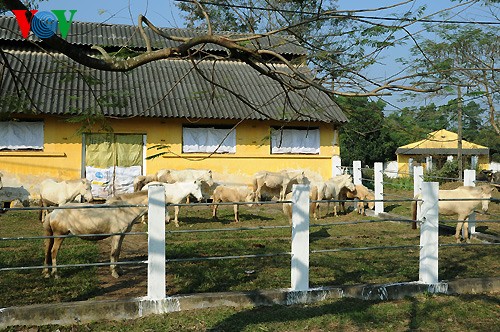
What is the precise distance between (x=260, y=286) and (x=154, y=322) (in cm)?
187

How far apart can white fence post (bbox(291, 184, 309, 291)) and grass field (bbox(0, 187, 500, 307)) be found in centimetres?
23

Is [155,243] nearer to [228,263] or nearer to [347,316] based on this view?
[347,316]

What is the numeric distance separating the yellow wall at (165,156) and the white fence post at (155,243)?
11.2 metres

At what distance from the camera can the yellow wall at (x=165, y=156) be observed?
1833 centimetres

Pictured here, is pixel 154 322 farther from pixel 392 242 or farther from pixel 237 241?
pixel 392 242

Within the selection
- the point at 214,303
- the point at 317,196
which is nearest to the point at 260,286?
the point at 214,303

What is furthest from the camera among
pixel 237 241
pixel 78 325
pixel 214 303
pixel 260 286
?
pixel 237 241

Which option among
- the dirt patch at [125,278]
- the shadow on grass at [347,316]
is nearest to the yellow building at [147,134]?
the dirt patch at [125,278]

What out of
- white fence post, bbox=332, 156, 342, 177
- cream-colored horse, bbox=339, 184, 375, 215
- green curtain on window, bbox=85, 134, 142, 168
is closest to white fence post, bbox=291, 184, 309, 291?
cream-colored horse, bbox=339, 184, 375, 215

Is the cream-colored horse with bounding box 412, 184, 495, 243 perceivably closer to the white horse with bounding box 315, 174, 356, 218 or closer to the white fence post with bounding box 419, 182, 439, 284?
the white fence post with bounding box 419, 182, 439, 284

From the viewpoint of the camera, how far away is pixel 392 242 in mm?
11156

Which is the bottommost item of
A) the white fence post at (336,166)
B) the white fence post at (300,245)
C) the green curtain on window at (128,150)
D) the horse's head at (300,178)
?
the white fence post at (300,245)

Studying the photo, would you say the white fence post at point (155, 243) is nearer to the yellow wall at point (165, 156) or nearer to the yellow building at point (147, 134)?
the yellow wall at point (165, 156)

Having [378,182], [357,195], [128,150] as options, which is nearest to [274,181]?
[357,195]
